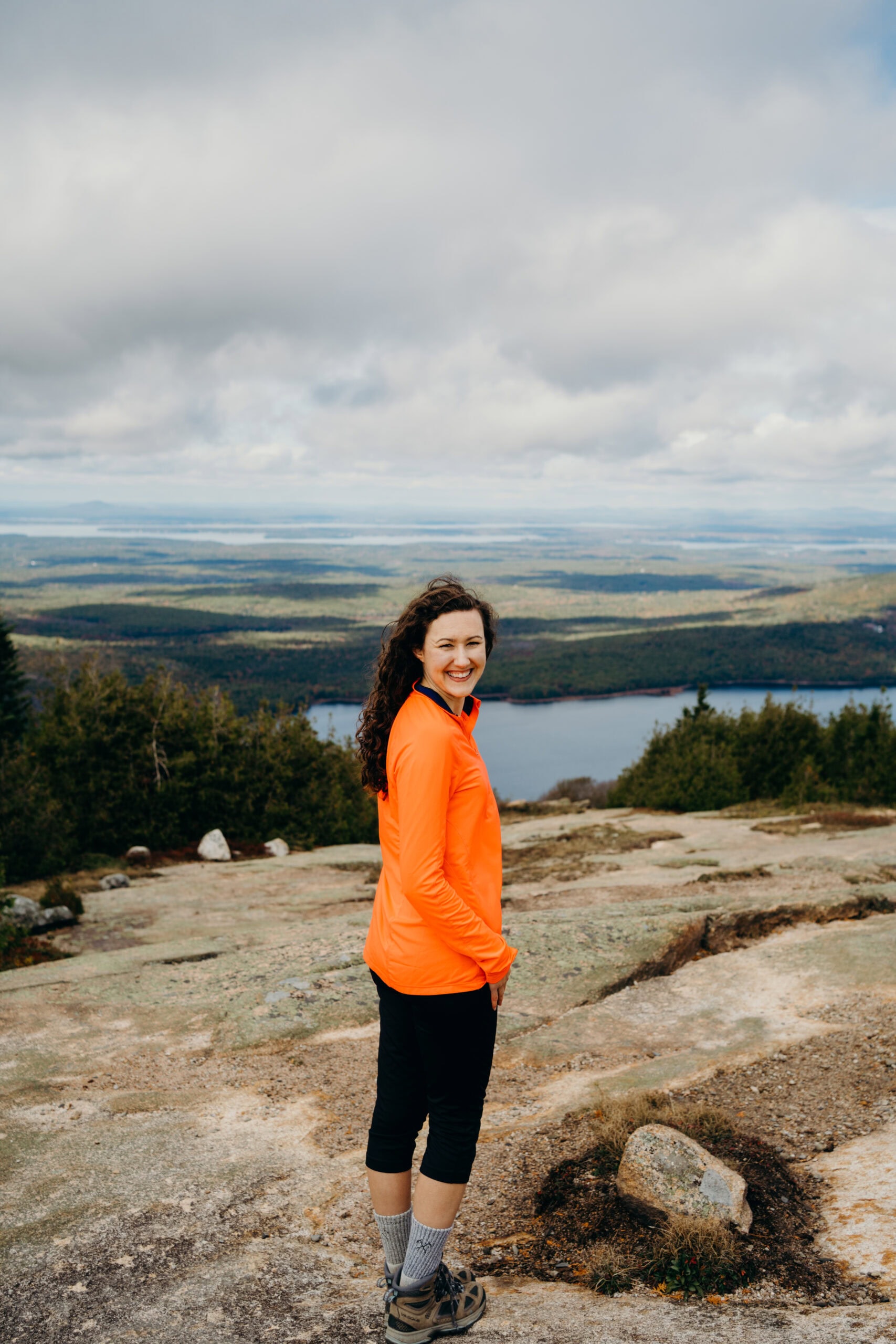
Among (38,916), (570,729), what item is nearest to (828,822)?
(38,916)

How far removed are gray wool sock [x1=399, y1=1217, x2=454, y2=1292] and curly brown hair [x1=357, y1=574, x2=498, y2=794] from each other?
188 cm

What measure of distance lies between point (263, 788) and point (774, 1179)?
26.4m

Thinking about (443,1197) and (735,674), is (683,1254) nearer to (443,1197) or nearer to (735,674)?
(443,1197)

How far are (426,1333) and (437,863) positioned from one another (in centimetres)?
204

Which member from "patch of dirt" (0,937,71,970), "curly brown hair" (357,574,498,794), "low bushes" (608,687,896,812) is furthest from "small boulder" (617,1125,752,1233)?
"low bushes" (608,687,896,812)

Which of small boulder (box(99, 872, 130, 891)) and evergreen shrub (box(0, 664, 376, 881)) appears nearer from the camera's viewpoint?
small boulder (box(99, 872, 130, 891))

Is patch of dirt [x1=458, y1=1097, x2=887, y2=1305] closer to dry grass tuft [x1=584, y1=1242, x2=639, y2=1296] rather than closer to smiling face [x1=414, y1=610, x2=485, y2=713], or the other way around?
dry grass tuft [x1=584, y1=1242, x2=639, y2=1296]

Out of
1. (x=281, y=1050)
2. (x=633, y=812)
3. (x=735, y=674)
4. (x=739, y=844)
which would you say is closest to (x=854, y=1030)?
A: (x=281, y=1050)

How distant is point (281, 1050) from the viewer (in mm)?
7160

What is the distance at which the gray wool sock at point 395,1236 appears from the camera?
145 inches

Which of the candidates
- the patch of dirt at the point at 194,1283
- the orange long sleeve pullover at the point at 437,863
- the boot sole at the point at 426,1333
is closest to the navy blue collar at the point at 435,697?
the orange long sleeve pullover at the point at 437,863

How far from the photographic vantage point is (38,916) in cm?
1231

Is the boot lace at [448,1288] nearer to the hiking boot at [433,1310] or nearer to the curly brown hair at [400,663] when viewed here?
the hiking boot at [433,1310]

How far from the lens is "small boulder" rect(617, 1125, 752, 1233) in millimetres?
4250
